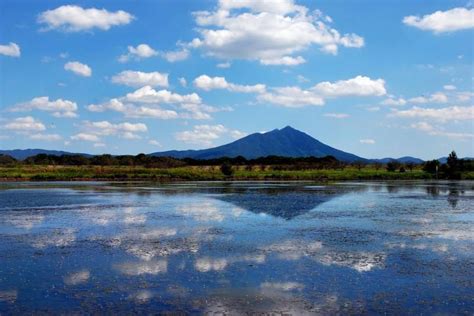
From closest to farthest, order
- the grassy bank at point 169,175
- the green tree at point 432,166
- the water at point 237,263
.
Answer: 1. the water at point 237,263
2. the grassy bank at point 169,175
3. the green tree at point 432,166

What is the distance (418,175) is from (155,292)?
277 feet

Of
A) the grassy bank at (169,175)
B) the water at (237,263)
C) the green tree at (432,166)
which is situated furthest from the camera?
the green tree at (432,166)

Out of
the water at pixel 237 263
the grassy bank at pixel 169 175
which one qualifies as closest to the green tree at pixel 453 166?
the grassy bank at pixel 169 175

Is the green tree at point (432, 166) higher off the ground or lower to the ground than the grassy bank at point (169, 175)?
higher

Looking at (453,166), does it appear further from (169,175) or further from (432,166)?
(169,175)

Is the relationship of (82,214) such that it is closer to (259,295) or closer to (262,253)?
(262,253)

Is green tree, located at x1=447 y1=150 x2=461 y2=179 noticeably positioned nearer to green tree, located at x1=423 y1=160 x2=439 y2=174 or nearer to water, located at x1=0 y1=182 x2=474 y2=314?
green tree, located at x1=423 y1=160 x2=439 y2=174

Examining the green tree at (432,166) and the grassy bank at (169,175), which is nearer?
the grassy bank at (169,175)

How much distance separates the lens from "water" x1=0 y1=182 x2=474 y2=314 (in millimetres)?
11227

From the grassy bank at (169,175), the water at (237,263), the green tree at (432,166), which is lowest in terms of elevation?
the water at (237,263)

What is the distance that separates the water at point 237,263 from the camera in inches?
442

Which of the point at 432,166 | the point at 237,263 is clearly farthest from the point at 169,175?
the point at 237,263

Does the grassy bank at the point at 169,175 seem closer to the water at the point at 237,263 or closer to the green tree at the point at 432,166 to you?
the green tree at the point at 432,166

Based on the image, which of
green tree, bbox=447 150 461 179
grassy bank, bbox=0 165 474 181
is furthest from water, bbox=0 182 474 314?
green tree, bbox=447 150 461 179
